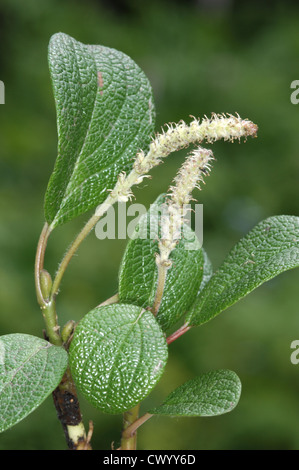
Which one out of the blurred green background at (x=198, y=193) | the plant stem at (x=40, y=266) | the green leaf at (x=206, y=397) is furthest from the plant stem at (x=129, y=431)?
the blurred green background at (x=198, y=193)

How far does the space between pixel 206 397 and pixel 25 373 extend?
6.7 inches

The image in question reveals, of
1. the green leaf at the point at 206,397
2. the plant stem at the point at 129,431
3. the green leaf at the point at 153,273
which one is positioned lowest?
the plant stem at the point at 129,431

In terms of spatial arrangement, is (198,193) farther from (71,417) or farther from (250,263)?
(71,417)

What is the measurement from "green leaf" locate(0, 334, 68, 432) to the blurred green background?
0.68 metres

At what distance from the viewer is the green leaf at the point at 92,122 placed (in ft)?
2.01

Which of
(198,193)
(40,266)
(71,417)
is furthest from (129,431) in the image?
(198,193)

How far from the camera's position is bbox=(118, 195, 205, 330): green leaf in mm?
628

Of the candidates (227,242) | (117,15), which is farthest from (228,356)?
(117,15)

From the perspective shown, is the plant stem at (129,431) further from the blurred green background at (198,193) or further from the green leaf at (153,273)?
the blurred green background at (198,193)

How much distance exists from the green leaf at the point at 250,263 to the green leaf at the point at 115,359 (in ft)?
0.29

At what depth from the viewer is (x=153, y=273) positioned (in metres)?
0.63

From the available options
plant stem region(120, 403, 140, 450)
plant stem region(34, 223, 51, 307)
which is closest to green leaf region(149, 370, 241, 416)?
plant stem region(120, 403, 140, 450)

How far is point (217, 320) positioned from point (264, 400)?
0.30 meters

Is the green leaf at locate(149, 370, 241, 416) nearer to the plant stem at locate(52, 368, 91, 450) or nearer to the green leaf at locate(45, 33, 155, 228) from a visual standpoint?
the plant stem at locate(52, 368, 91, 450)
